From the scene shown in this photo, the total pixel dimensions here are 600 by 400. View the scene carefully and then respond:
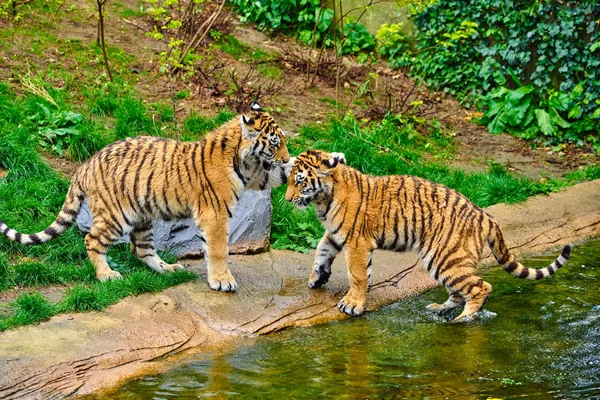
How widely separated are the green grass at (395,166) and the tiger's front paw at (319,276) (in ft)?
3.64

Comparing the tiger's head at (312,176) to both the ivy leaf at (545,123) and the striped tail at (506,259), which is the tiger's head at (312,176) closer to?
the striped tail at (506,259)

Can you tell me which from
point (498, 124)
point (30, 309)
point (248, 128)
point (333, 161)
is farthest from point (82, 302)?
point (498, 124)

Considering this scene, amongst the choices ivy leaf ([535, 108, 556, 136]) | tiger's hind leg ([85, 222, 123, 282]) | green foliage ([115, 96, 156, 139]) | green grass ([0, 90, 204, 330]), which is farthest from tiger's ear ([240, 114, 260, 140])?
ivy leaf ([535, 108, 556, 136])

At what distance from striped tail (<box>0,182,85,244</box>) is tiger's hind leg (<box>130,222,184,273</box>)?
56cm

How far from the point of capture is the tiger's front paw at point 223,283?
7000 millimetres

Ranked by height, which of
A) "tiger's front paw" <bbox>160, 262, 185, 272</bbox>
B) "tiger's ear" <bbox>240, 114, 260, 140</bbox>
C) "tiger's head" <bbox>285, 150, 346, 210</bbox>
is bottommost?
"tiger's front paw" <bbox>160, 262, 185, 272</bbox>

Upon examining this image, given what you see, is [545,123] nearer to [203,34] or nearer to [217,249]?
[203,34]

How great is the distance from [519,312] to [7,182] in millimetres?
5215

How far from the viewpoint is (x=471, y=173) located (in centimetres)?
1061

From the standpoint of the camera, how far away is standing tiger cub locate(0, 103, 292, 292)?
7082 millimetres

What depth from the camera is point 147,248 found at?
296 inches

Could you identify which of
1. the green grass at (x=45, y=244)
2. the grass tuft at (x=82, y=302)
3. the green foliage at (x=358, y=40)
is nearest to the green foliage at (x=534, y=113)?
the green foliage at (x=358, y=40)

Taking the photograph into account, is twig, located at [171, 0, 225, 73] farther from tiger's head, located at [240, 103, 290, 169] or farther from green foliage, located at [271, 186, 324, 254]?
tiger's head, located at [240, 103, 290, 169]

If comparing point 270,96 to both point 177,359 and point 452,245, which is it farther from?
point 177,359
